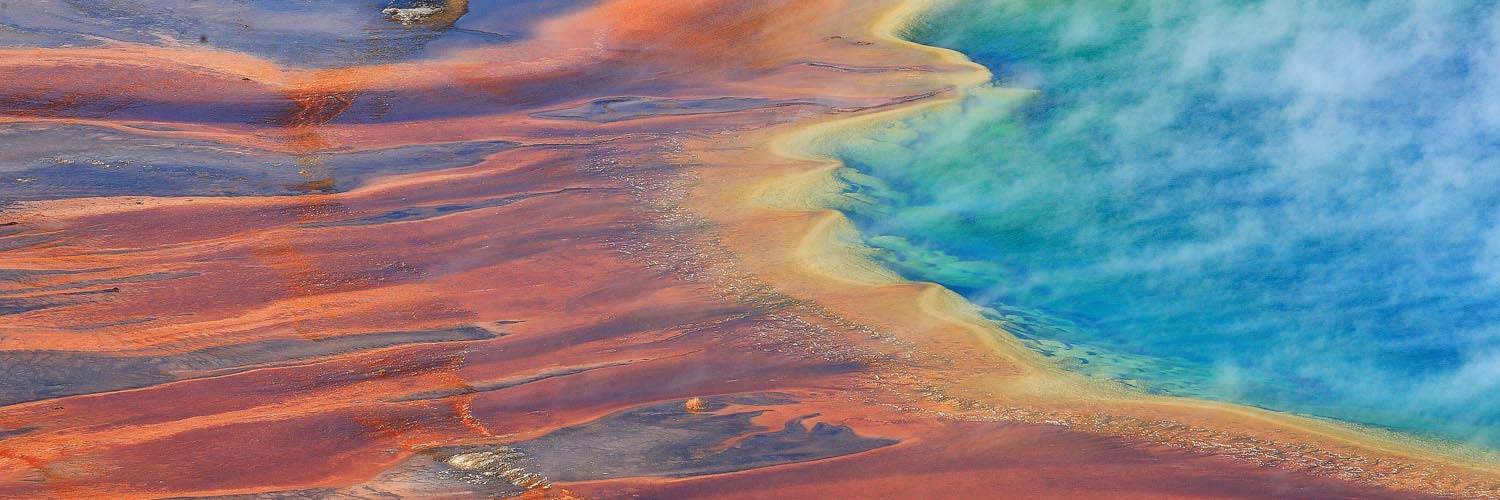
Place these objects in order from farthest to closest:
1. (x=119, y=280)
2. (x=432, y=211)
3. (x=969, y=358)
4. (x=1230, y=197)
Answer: (x=1230, y=197), (x=432, y=211), (x=119, y=280), (x=969, y=358)

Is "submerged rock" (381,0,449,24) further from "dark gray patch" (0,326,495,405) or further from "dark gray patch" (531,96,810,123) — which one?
"dark gray patch" (0,326,495,405)

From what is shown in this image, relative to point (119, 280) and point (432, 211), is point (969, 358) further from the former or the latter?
point (119, 280)

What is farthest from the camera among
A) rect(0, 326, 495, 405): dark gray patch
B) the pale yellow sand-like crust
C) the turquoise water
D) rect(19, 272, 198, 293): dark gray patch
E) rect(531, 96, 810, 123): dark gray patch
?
rect(531, 96, 810, 123): dark gray patch

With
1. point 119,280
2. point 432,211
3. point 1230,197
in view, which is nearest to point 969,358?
point 432,211

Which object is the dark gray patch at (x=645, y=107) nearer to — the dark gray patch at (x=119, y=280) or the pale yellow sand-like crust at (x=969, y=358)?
the pale yellow sand-like crust at (x=969, y=358)

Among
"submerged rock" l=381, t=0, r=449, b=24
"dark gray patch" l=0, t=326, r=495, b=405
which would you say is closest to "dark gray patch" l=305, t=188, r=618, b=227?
"dark gray patch" l=0, t=326, r=495, b=405

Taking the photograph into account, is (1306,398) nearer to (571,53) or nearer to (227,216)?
(227,216)
